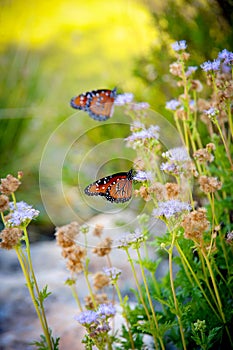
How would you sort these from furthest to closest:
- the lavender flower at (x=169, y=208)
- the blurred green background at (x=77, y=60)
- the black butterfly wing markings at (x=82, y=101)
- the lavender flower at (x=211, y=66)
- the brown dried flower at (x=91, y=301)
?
the blurred green background at (x=77, y=60)
the black butterfly wing markings at (x=82, y=101)
the brown dried flower at (x=91, y=301)
the lavender flower at (x=211, y=66)
the lavender flower at (x=169, y=208)

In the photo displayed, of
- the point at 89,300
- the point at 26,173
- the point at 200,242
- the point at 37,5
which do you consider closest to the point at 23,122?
the point at 26,173

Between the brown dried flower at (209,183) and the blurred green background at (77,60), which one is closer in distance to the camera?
the brown dried flower at (209,183)

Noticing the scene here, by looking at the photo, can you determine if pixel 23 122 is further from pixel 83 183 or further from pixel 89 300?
pixel 89 300

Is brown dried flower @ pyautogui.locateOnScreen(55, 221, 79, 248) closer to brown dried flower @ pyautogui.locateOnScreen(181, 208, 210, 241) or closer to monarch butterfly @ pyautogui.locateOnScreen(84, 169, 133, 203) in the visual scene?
monarch butterfly @ pyautogui.locateOnScreen(84, 169, 133, 203)

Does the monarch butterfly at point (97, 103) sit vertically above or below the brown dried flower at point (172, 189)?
above

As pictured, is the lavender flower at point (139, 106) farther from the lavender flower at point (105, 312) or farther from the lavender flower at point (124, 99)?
the lavender flower at point (105, 312)

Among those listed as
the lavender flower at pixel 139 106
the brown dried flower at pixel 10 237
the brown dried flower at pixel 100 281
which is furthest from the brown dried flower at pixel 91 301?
the lavender flower at pixel 139 106

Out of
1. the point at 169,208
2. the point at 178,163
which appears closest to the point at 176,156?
the point at 178,163

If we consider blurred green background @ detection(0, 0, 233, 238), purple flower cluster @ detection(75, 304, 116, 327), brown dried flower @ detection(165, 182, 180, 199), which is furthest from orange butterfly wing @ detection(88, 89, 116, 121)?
purple flower cluster @ detection(75, 304, 116, 327)

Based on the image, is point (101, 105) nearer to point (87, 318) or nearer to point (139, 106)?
point (139, 106)
